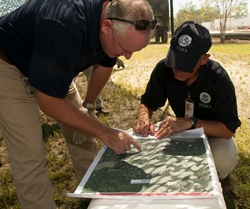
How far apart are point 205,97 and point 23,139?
1.16 metres

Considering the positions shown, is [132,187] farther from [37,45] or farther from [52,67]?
[37,45]

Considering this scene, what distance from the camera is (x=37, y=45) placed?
1.27 m

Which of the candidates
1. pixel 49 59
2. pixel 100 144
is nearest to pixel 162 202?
pixel 49 59

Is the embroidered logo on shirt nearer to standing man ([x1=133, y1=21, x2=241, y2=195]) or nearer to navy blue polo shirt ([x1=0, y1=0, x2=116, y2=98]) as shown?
standing man ([x1=133, y1=21, x2=241, y2=195])

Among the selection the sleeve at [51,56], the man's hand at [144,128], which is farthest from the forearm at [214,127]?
the sleeve at [51,56]

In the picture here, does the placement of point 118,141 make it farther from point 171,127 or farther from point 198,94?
point 198,94

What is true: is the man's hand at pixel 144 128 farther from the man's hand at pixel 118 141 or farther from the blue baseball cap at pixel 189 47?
the blue baseball cap at pixel 189 47

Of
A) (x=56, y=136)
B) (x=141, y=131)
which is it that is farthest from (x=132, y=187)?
(x=56, y=136)

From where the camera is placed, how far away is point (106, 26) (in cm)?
140

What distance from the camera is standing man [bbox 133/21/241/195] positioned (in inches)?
68.1

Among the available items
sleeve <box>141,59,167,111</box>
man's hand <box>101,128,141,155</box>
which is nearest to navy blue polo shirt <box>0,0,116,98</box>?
man's hand <box>101,128,141,155</box>

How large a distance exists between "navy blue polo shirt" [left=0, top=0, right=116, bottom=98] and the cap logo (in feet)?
1.70

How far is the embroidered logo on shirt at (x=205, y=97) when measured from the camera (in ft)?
6.16

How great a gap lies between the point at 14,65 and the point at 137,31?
727mm
